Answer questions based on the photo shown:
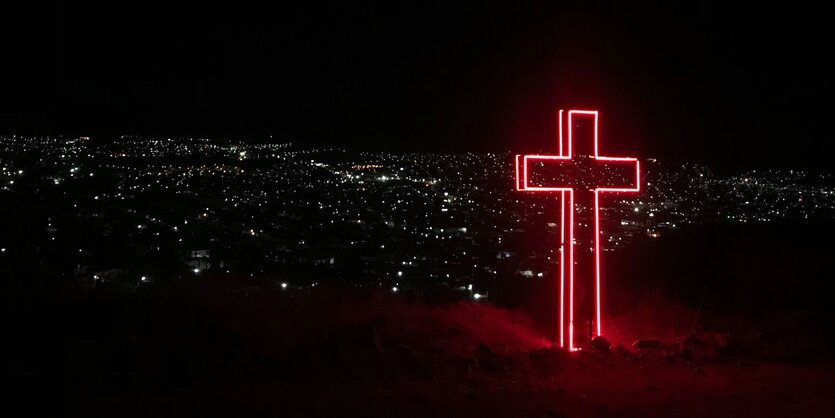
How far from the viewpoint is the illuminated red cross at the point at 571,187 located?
36.9ft

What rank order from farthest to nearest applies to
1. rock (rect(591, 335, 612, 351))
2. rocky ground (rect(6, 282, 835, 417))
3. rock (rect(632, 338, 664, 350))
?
rock (rect(632, 338, 664, 350)), rock (rect(591, 335, 612, 351)), rocky ground (rect(6, 282, 835, 417))

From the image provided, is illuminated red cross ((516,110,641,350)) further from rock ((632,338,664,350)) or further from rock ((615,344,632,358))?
rock ((632,338,664,350))

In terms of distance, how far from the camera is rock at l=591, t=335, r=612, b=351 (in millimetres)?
10945

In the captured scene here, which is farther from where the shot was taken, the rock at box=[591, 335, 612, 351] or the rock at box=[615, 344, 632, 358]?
the rock at box=[591, 335, 612, 351]

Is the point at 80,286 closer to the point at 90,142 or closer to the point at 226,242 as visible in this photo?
the point at 226,242

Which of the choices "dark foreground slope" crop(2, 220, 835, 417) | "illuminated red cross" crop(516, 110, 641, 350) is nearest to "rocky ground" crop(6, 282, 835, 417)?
"dark foreground slope" crop(2, 220, 835, 417)

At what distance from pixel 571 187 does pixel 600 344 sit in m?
2.18

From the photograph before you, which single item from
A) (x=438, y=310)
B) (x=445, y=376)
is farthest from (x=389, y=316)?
(x=445, y=376)

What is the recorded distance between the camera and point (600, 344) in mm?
11070

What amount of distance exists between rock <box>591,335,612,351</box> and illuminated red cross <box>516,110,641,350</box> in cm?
29

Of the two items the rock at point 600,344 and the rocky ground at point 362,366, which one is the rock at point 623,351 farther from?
the rock at point 600,344

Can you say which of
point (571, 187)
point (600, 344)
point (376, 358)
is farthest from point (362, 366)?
point (571, 187)

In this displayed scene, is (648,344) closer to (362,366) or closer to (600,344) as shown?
(600,344)

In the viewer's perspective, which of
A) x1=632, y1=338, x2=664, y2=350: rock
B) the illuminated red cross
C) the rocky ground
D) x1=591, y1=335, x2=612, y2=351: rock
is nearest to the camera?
the rocky ground
